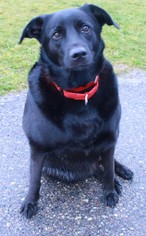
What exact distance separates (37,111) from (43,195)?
0.66 meters

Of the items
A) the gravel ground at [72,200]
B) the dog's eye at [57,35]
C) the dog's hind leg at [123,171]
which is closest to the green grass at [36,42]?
the gravel ground at [72,200]

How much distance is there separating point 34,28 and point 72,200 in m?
1.18

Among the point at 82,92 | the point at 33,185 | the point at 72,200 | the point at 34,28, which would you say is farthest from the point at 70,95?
the point at 72,200

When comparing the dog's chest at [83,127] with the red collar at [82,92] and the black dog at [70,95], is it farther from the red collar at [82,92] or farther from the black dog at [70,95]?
the red collar at [82,92]

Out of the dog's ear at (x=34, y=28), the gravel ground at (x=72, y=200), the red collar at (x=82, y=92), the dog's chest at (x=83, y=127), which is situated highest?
the dog's ear at (x=34, y=28)

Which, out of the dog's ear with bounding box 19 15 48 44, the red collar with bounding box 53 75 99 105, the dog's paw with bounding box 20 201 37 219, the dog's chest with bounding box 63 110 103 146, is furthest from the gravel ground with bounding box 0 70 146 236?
the dog's ear with bounding box 19 15 48 44

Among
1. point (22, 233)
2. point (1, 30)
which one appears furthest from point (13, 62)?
point (22, 233)

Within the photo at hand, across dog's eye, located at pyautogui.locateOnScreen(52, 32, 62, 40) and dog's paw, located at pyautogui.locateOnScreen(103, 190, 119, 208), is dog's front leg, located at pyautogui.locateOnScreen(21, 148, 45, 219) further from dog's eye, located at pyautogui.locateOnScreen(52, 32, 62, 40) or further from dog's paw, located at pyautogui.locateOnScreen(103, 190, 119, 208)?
dog's eye, located at pyautogui.locateOnScreen(52, 32, 62, 40)

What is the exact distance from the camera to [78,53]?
85.3 inches

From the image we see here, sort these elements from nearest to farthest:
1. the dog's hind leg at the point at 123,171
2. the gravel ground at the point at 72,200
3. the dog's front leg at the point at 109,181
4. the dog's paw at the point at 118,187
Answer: the gravel ground at the point at 72,200 → the dog's front leg at the point at 109,181 → the dog's paw at the point at 118,187 → the dog's hind leg at the point at 123,171

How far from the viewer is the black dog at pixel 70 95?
2.30m

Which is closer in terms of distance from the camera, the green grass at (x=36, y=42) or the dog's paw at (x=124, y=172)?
the dog's paw at (x=124, y=172)

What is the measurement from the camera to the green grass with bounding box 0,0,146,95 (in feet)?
15.0

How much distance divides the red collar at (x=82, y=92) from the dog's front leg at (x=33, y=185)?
426mm
